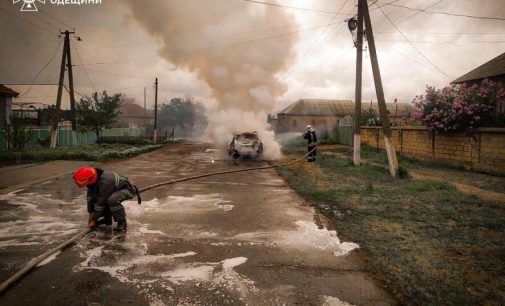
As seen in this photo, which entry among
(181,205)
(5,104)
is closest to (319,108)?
(5,104)

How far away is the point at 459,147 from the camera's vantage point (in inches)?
584

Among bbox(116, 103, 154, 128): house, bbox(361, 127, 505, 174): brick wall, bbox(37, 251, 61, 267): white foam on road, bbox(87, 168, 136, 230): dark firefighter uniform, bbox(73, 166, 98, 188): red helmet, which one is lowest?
bbox(37, 251, 61, 267): white foam on road

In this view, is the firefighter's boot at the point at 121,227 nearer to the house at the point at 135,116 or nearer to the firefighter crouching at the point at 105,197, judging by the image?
the firefighter crouching at the point at 105,197

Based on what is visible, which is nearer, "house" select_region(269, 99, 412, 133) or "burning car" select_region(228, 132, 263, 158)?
"burning car" select_region(228, 132, 263, 158)

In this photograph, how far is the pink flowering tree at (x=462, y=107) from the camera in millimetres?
13898

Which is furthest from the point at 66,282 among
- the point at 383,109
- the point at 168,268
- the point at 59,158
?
Result: the point at 59,158

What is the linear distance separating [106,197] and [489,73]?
92.2 ft

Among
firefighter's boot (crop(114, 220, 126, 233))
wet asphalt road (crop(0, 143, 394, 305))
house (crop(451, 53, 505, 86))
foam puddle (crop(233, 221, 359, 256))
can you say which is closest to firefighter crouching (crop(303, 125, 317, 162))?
wet asphalt road (crop(0, 143, 394, 305))

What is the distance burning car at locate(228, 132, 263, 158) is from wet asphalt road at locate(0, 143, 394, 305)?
1034cm

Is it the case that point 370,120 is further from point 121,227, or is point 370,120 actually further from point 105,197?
point 105,197

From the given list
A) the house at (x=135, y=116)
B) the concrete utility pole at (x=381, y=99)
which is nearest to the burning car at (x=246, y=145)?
the concrete utility pole at (x=381, y=99)

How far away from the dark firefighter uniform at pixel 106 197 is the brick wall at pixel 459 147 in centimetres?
1272

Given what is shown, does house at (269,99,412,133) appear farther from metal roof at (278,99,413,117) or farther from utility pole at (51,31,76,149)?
utility pole at (51,31,76,149)

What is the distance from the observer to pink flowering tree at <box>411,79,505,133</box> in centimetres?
1390
